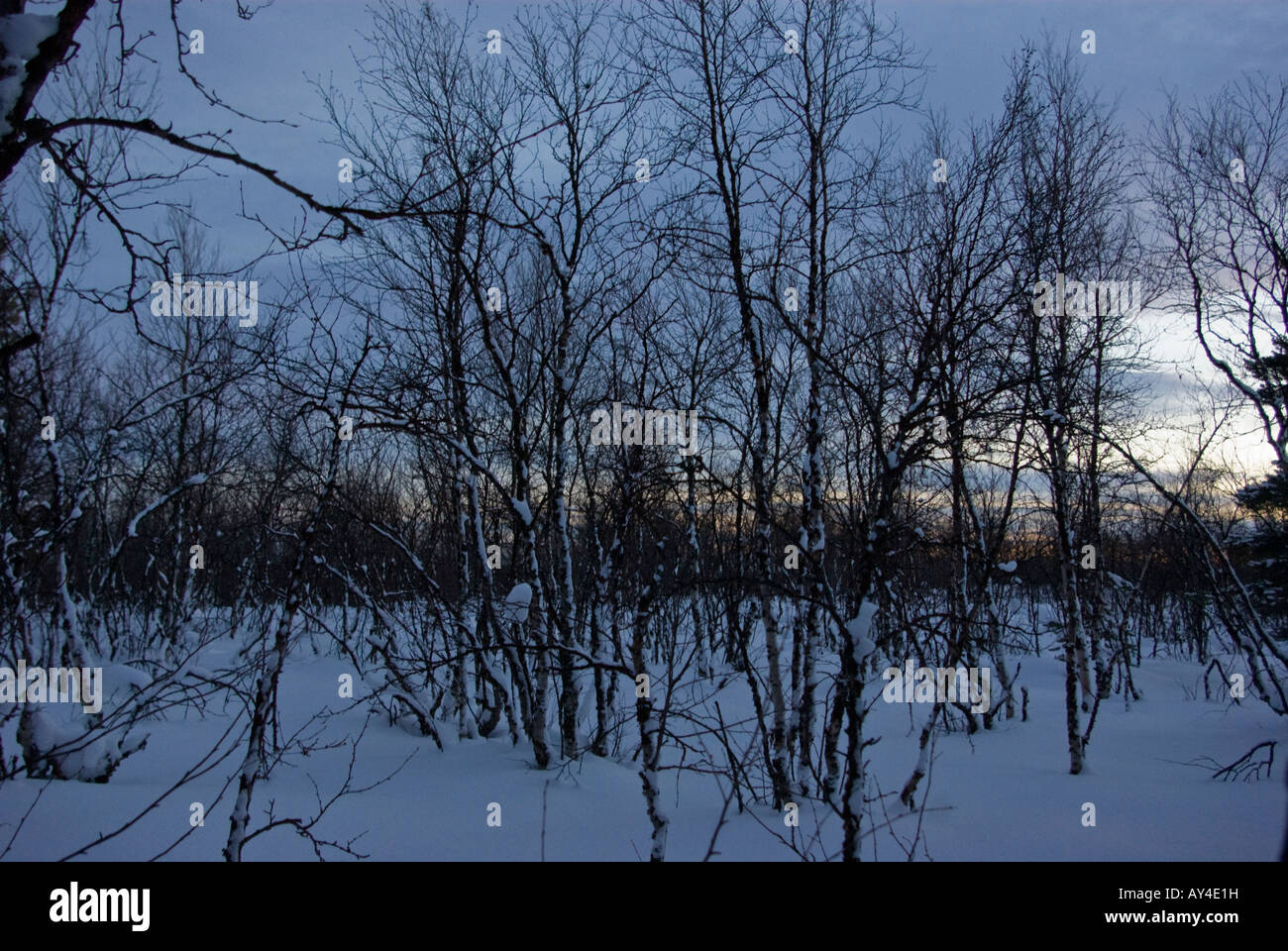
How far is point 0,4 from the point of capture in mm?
2189

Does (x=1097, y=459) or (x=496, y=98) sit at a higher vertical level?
(x=496, y=98)

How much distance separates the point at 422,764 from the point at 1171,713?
11.2 meters

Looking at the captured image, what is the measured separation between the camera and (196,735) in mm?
8102

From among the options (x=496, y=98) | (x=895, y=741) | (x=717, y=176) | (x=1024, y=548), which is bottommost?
(x=895, y=741)

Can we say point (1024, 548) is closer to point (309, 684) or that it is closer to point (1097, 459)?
point (1097, 459)

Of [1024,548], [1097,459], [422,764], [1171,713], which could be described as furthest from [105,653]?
[1024,548]

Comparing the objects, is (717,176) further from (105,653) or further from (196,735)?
(105,653)

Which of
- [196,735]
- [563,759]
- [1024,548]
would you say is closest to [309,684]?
[196,735]

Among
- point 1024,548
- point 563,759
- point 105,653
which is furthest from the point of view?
Answer: point 1024,548

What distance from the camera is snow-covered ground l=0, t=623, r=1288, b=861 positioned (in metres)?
4.80

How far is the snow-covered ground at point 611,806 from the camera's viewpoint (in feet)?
15.7

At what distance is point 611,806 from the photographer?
5.94 m
